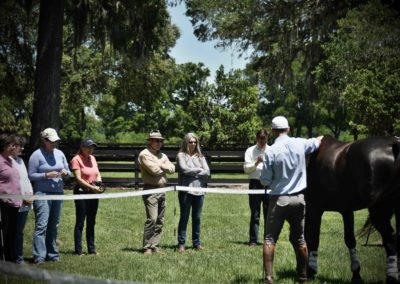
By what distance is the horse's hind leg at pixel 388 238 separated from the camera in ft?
20.3

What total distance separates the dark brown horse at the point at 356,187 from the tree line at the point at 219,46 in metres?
3.90

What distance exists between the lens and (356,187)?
6793 mm

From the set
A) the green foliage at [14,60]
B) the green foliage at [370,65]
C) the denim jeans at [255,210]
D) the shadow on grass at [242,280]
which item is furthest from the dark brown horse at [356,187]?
the green foliage at [14,60]

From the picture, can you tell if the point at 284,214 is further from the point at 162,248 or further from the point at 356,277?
the point at 162,248

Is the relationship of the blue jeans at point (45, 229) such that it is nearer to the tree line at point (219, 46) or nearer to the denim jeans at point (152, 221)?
the denim jeans at point (152, 221)

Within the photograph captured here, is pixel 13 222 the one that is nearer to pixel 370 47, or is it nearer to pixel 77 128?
pixel 370 47

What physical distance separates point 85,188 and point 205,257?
203 centimetres

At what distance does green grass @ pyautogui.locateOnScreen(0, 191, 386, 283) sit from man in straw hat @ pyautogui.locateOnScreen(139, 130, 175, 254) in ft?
0.92

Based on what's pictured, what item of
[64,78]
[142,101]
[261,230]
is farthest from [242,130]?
[261,230]

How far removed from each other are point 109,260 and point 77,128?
40.3m

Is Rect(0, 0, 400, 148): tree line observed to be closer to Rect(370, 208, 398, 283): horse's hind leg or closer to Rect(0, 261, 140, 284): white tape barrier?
Rect(370, 208, 398, 283): horse's hind leg

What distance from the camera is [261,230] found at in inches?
453

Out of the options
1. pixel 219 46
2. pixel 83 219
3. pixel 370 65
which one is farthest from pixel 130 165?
pixel 83 219

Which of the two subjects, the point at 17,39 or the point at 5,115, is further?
the point at 17,39
